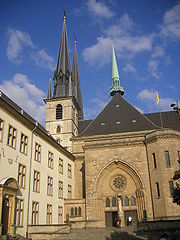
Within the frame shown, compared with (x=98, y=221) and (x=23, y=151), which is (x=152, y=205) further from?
(x=23, y=151)

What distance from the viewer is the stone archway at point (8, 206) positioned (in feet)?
62.2

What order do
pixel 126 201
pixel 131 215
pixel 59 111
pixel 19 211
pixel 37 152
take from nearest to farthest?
pixel 19 211 < pixel 37 152 < pixel 131 215 < pixel 126 201 < pixel 59 111

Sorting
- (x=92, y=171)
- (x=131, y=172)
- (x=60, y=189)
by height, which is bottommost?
(x=60, y=189)

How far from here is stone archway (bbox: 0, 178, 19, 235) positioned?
62.2ft

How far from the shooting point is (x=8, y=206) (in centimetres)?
1977

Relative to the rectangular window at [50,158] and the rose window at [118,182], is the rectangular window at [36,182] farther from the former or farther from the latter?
the rose window at [118,182]

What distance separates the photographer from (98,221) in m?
28.9

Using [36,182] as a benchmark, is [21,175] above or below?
above

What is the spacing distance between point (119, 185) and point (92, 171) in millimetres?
3640

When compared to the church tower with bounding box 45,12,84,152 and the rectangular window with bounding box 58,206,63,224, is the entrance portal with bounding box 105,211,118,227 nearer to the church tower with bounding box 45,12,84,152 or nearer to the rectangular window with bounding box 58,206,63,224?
the rectangular window with bounding box 58,206,63,224

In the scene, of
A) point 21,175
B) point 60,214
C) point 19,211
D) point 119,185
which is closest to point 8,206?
point 19,211

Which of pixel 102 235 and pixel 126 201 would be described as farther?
pixel 126 201

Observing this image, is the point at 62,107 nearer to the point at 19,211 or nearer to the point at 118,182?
the point at 118,182

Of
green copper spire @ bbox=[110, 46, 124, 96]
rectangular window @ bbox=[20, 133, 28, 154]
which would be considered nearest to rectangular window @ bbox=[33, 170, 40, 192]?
rectangular window @ bbox=[20, 133, 28, 154]
